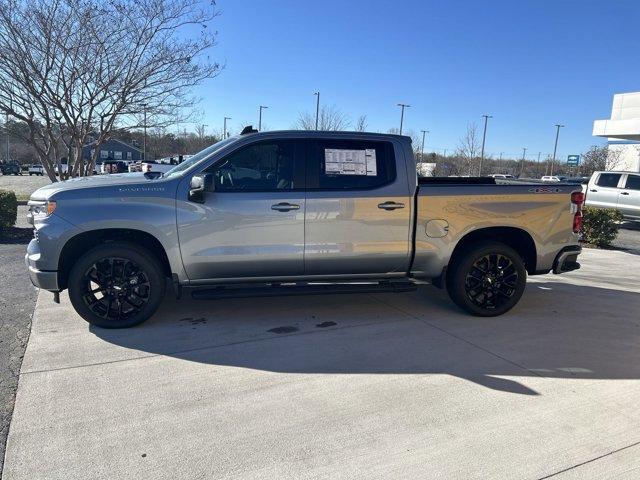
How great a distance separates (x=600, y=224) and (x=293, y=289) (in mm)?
8939

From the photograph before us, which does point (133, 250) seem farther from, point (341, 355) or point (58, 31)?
point (58, 31)

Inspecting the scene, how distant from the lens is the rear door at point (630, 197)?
15.3m

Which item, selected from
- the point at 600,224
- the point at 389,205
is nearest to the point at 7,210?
the point at 389,205

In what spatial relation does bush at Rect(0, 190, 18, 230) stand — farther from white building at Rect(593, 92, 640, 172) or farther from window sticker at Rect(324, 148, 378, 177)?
white building at Rect(593, 92, 640, 172)

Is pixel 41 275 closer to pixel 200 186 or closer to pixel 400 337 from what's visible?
pixel 200 186

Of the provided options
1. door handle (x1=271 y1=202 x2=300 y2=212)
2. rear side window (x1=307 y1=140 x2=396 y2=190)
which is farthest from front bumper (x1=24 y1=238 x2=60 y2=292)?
rear side window (x1=307 y1=140 x2=396 y2=190)

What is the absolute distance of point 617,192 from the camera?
15742 mm

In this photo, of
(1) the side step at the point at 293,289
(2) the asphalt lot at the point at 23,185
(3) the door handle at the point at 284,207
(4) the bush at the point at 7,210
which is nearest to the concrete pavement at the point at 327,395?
(1) the side step at the point at 293,289

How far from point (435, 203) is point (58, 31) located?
9.47m

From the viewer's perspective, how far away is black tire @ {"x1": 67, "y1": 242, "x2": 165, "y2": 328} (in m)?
4.58

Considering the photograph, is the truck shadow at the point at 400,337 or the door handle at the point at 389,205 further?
the door handle at the point at 389,205

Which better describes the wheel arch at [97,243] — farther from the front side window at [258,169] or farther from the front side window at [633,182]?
the front side window at [633,182]

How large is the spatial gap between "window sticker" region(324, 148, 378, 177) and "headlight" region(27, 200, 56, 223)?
2.59 meters

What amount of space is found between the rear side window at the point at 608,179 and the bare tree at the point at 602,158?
86.7 feet
